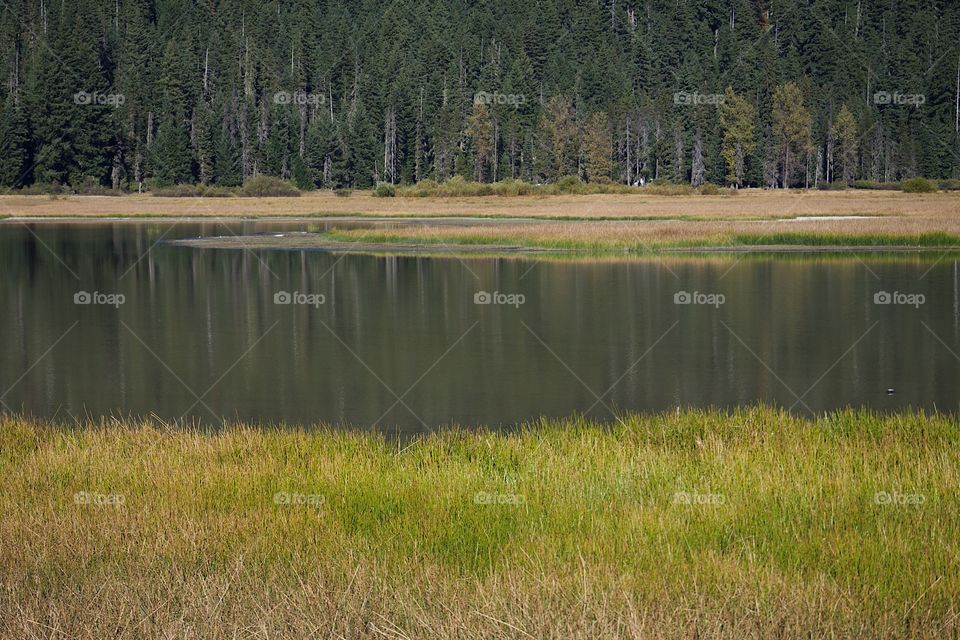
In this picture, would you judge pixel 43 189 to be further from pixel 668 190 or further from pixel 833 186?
pixel 833 186

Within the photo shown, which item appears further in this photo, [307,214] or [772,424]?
[307,214]

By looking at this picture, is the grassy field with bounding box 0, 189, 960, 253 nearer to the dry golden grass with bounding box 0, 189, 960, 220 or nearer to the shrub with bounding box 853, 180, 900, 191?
the dry golden grass with bounding box 0, 189, 960, 220

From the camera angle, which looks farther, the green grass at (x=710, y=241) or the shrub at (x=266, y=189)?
the shrub at (x=266, y=189)

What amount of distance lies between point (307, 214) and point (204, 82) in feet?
259

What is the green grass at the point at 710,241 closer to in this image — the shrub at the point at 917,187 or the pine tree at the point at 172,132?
the shrub at the point at 917,187

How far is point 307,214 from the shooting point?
74.2 m

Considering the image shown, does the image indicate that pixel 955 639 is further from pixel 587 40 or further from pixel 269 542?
pixel 587 40

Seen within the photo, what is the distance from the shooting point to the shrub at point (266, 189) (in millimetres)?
108050

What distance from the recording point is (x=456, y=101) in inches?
5207

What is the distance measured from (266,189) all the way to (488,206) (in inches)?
1276

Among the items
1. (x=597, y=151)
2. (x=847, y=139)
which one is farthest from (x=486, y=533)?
(x=847, y=139)

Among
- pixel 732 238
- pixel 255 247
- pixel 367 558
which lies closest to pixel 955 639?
pixel 367 558

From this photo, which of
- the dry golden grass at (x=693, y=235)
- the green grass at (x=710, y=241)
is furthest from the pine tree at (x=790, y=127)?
the green grass at (x=710, y=241)

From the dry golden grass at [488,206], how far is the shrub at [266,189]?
2.15 m
